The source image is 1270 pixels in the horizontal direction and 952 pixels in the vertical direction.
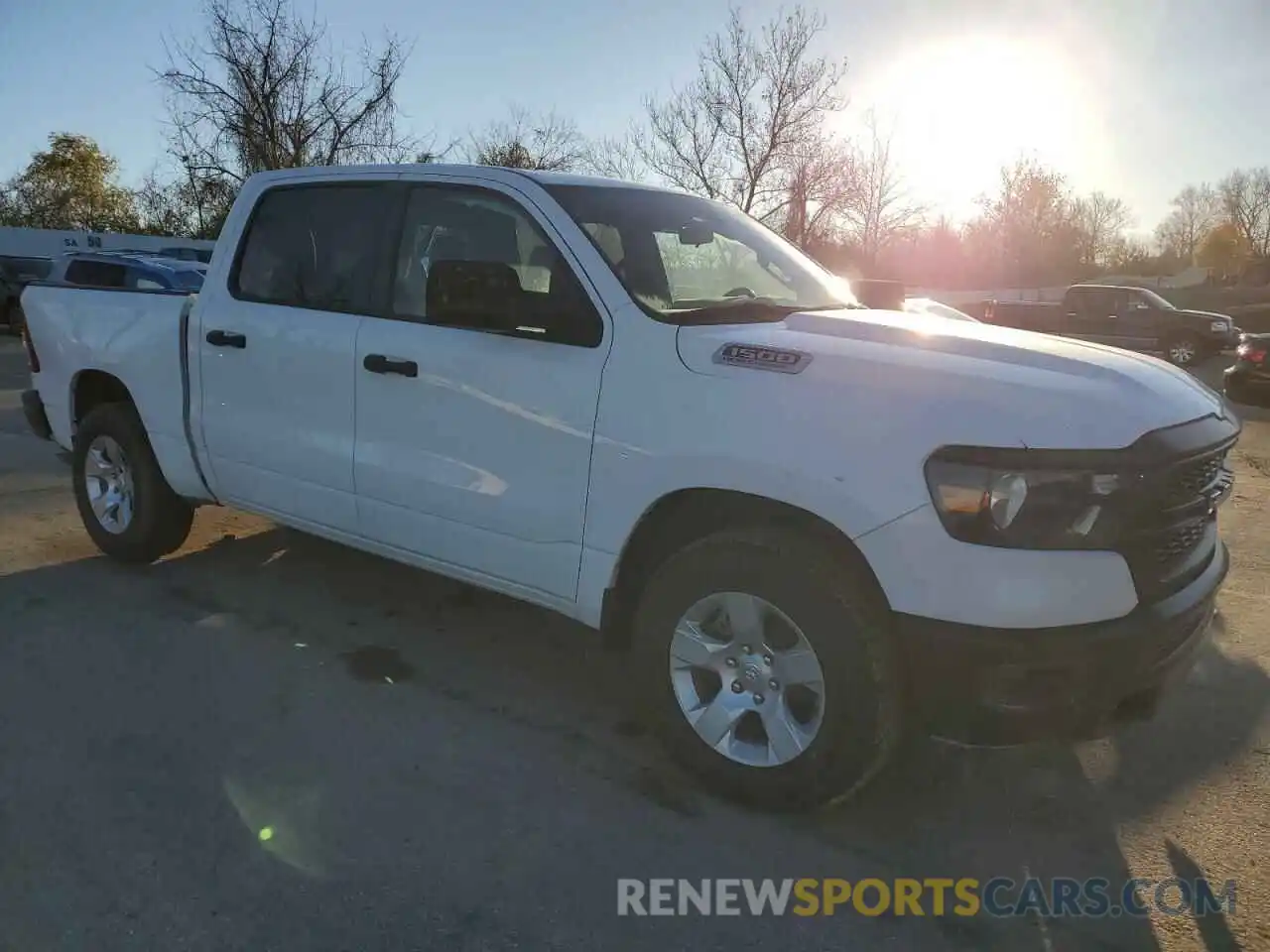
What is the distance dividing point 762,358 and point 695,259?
3.71 feet

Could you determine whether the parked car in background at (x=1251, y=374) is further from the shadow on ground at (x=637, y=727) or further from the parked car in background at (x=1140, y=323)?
the shadow on ground at (x=637, y=727)

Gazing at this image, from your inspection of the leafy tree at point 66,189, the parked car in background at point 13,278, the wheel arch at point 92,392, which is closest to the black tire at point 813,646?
the wheel arch at point 92,392

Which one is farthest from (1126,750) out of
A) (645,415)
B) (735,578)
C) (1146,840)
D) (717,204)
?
(717,204)

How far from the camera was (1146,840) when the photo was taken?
3.03m

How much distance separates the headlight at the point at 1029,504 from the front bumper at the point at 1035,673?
0.77 feet

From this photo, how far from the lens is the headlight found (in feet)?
8.45

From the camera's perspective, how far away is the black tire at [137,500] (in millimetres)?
5102

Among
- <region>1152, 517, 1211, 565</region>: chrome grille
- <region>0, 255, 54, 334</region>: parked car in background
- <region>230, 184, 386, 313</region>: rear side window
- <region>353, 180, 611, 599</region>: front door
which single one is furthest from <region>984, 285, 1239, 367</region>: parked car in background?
<region>0, 255, 54, 334</region>: parked car in background

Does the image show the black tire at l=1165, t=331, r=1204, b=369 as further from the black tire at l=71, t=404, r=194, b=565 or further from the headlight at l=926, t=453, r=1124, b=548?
the headlight at l=926, t=453, r=1124, b=548

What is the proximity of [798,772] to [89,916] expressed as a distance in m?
1.94

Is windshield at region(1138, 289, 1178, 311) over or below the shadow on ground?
over

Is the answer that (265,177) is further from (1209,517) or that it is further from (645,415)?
(1209,517)

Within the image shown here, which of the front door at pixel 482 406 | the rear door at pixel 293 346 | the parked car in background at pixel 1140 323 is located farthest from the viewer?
the parked car in background at pixel 1140 323

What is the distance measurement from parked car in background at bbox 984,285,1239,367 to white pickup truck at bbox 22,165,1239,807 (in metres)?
18.7
